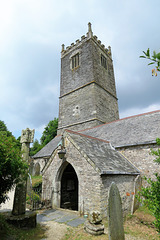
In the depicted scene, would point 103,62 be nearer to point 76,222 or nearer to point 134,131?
point 134,131

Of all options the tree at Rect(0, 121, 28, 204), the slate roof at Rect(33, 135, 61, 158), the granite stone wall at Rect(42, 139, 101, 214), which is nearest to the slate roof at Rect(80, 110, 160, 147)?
the granite stone wall at Rect(42, 139, 101, 214)

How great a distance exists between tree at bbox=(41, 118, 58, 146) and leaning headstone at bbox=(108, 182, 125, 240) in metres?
34.5

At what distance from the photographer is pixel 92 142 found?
937 centimetres

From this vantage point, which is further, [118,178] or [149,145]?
[149,145]

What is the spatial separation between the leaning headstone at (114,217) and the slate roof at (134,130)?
6.31m

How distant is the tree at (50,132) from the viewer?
3812cm

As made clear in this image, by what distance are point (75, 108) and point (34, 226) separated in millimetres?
17422

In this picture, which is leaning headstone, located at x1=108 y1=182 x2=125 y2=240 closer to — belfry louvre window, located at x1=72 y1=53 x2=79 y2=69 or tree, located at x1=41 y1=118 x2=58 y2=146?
belfry louvre window, located at x1=72 y1=53 x2=79 y2=69

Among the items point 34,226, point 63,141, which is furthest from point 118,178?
point 34,226

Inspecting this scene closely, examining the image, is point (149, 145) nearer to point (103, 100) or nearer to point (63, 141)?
point (63, 141)

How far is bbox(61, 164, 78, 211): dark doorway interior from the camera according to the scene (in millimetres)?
10004

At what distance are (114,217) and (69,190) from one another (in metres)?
7.05

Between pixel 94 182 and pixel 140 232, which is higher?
pixel 94 182

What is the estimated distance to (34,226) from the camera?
5734 millimetres
